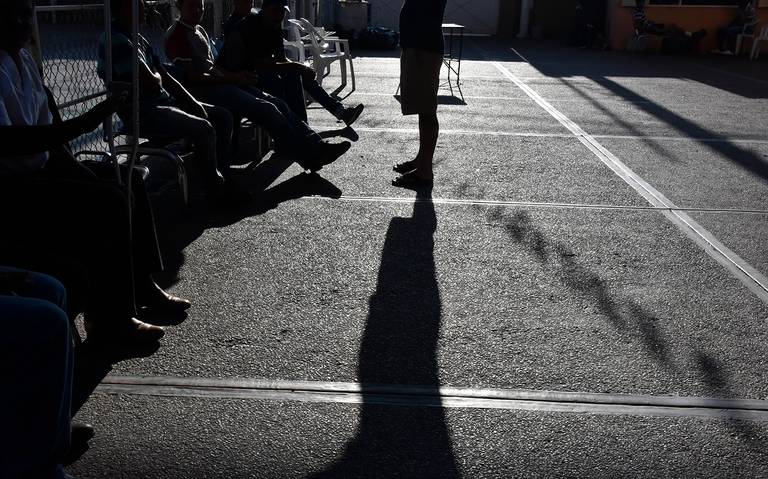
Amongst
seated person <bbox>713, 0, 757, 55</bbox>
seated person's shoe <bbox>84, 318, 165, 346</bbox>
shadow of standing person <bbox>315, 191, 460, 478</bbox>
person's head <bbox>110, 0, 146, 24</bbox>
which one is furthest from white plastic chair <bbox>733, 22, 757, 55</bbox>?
seated person's shoe <bbox>84, 318, 165, 346</bbox>

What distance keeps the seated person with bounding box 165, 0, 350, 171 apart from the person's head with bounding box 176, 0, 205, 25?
0.5 inches

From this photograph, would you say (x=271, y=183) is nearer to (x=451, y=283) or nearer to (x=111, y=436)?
(x=451, y=283)

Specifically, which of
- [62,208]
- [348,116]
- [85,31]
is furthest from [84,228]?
[85,31]

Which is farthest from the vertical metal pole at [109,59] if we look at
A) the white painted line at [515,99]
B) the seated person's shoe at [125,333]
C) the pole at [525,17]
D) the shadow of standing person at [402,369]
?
the pole at [525,17]

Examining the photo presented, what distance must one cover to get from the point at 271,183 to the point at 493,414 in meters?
3.87

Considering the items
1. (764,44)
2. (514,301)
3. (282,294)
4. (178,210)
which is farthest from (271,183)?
(764,44)

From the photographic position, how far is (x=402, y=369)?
350 centimetres

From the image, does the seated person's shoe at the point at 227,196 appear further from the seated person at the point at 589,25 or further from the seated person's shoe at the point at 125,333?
the seated person at the point at 589,25

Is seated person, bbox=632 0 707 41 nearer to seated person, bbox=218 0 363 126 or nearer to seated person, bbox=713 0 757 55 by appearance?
seated person, bbox=713 0 757 55

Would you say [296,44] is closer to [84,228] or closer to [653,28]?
[84,228]

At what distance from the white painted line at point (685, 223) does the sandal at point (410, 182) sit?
1757 mm

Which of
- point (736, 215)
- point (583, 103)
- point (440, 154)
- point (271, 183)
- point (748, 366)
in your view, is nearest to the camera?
point (748, 366)

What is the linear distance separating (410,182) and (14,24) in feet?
12.6

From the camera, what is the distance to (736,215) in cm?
614
